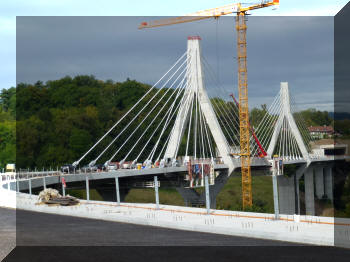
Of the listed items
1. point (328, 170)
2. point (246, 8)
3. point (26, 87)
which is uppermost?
point (246, 8)

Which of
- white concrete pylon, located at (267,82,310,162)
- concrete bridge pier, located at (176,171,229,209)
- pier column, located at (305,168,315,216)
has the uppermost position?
white concrete pylon, located at (267,82,310,162)

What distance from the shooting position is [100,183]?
8744 centimetres

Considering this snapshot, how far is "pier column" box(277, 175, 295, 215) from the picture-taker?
130137 mm

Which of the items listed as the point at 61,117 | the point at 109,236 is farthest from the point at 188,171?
the point at 109,236

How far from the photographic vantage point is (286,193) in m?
135

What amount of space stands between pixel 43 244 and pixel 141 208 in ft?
42.9

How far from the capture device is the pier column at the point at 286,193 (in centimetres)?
13014

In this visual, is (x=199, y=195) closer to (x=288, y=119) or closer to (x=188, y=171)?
(x=188, y=171)

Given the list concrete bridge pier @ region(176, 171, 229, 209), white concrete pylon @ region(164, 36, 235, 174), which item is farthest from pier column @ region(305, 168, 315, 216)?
white concrete pylon @ region(164, 36, 235, 174)

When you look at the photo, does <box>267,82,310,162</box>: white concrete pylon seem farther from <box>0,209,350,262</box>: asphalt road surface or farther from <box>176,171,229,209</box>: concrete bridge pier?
<box>0,209,350,262</box>: asphalt road surface

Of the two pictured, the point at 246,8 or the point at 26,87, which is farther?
the point at 26,87

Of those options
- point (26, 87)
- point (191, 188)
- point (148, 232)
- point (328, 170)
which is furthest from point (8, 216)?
point (328, 170)
